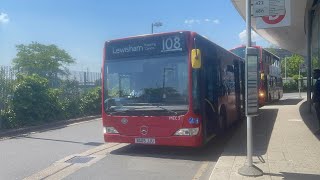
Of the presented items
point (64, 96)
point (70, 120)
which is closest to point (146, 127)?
point (70, 120)

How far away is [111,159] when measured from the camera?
29.7 ft

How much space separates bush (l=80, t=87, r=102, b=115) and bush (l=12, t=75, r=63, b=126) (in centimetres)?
345

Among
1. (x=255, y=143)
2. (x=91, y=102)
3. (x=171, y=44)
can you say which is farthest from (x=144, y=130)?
(x=91, y=102)

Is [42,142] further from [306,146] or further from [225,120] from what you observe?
[306,146]

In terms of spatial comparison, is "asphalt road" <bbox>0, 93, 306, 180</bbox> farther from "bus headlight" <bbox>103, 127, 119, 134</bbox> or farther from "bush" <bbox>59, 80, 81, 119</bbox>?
"bush" <bbox>59, 80, 81, 119</bbox>

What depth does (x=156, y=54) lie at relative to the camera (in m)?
9.29

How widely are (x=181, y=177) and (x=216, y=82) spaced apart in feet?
13.4

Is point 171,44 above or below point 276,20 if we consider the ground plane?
below

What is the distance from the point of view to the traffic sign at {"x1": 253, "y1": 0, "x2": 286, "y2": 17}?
6873 millimetres

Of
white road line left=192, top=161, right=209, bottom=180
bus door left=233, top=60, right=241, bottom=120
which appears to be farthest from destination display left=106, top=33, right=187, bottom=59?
bus door left=233, top=60, right=241, bottom=120

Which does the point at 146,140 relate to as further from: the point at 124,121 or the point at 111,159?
the point at 111,159

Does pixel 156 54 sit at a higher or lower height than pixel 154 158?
higher

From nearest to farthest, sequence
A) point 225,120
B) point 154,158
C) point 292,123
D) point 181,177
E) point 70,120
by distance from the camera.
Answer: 1. point 181,177
2. point 154,158
3. point 225,120
4. point 292,123
5. point 70,120

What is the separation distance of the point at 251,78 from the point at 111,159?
4090mm
